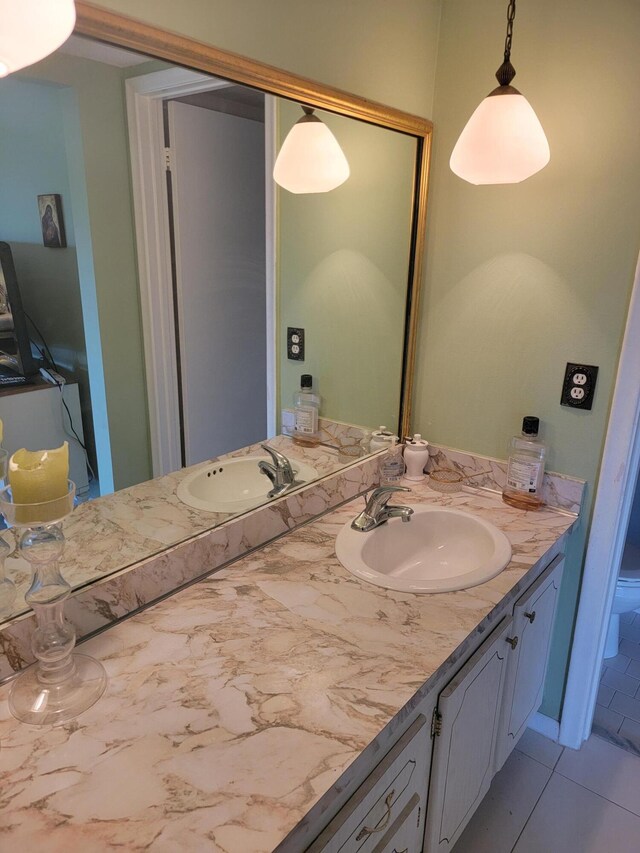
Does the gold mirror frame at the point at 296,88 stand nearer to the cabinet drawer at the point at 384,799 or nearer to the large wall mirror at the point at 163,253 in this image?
the large wall mirror at the point at 163,253

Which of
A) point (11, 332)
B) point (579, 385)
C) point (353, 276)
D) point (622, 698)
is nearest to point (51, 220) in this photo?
point (11, 332)

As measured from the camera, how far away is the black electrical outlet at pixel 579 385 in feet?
5.33

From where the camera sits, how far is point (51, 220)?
0.98 meters

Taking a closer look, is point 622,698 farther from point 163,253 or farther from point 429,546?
point 163,253

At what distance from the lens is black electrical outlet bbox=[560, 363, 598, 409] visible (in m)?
1.62

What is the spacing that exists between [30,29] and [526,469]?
58.7 inches

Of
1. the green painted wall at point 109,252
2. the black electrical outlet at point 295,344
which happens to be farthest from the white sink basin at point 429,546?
the green painted wall at point 109,252

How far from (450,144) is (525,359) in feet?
2.20

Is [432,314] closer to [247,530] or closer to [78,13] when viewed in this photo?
[247,530]

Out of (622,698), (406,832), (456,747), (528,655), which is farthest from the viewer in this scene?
(622,698)

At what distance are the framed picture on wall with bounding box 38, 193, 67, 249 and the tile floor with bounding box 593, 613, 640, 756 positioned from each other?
2152 millimetres

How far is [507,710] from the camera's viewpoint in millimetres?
1566

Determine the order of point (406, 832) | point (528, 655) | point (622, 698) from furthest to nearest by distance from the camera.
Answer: point (622, 698) < point (528, 655) < point (406, 832)

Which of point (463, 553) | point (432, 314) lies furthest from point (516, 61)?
point (463, 553)
